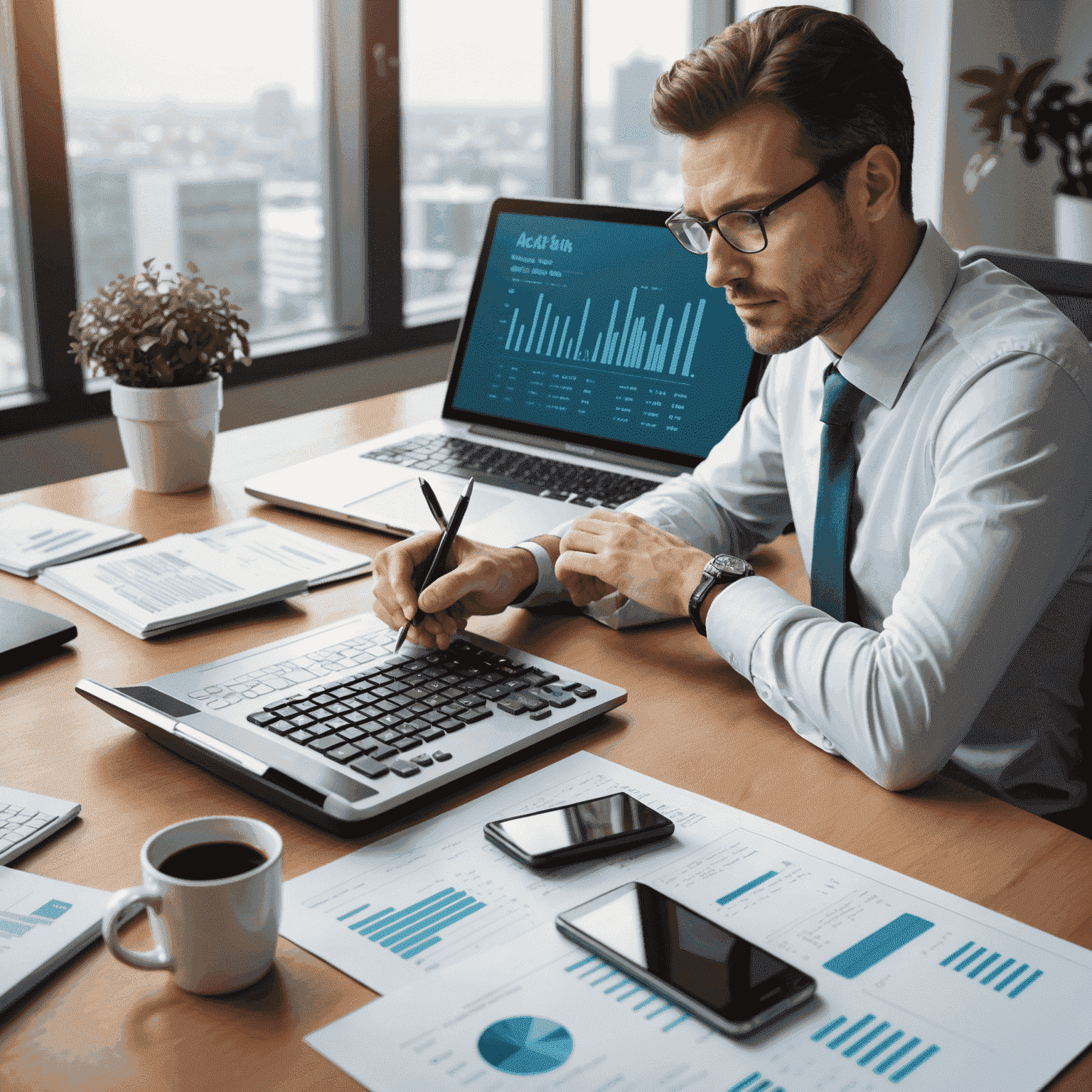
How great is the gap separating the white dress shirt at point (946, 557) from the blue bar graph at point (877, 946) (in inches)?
7.1

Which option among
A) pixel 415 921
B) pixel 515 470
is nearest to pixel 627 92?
pixel 515 470

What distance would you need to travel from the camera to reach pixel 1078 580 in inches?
44.8

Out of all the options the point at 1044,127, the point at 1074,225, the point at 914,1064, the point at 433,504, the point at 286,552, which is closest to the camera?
the point at 914,1064

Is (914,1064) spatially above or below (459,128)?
below

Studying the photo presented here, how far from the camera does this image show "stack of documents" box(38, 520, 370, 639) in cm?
116

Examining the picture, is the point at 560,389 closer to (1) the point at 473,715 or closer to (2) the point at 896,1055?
(1) the point at 473,715

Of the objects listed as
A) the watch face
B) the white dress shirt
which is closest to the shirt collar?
the white dress shirt

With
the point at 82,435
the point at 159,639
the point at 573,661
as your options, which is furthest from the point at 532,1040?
the point at 82,435

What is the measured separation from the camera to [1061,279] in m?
1.27

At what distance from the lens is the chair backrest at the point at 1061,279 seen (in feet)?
4.03

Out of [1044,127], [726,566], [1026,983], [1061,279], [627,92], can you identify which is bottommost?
[1026,983]

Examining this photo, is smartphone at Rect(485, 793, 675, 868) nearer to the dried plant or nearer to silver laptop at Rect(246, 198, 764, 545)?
silver laptop at Rect(246, 198, 764, 545)

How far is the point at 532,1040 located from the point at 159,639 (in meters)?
0.66

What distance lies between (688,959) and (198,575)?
767 millimetres
